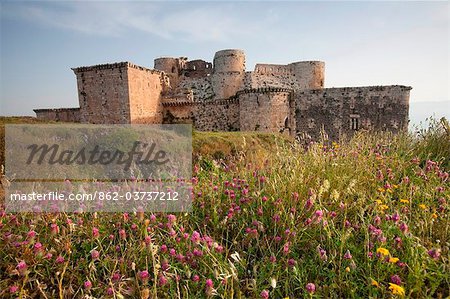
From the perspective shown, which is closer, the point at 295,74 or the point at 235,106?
the point at 235,106

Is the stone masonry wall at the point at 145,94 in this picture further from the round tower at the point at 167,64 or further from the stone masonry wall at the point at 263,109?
the round tower at the point at 167,64

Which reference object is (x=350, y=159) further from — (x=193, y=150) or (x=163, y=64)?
(x=163, y=64)

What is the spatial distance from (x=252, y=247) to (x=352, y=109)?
20754 millimetres

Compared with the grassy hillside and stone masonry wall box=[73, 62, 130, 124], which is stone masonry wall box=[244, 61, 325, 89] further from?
the grassy hillside

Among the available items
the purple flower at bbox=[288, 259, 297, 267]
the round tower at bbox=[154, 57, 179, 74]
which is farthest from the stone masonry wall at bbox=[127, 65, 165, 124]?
the purple flower at bbox=[288, 259, 297, 267]

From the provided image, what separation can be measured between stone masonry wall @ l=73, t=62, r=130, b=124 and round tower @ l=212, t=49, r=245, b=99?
41.9 feet

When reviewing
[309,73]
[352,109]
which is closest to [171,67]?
[309,73]

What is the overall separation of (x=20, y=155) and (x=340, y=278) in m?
5.84

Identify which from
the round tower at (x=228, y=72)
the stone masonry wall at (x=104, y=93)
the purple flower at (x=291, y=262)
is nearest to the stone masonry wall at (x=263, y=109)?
the stone masonry wall at (x=104, y=93)

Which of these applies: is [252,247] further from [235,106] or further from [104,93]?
[235,106]

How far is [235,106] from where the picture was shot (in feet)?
64.6

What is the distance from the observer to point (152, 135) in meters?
7.42

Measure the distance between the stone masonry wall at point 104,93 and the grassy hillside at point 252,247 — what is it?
1448 cm

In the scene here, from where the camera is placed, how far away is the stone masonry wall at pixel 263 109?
18406mm
